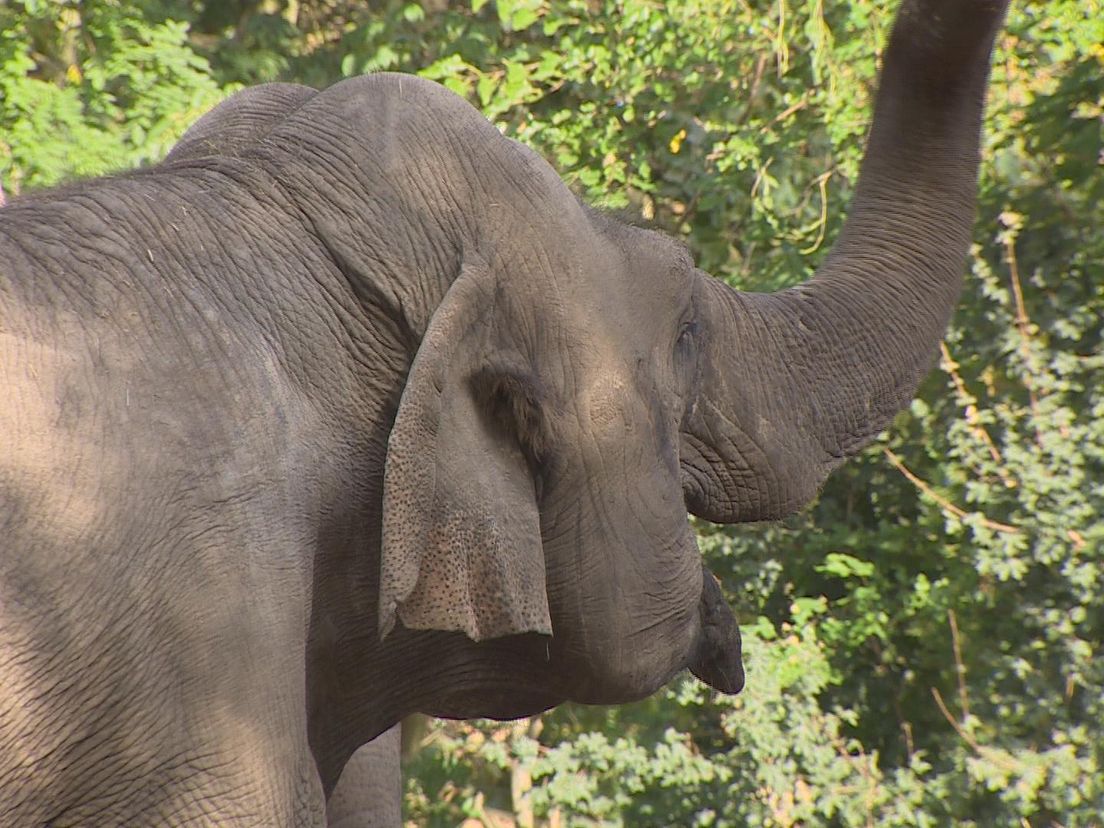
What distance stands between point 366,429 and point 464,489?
0.52 ft

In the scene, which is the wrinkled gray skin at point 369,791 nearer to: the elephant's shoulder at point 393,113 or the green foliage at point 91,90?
the elephant's shoulder at point 393,113

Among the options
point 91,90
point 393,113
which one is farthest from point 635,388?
point 91,90

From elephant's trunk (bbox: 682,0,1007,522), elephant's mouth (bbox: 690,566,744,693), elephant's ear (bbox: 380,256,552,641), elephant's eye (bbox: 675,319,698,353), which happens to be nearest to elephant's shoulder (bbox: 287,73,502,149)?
elephant's ear (bbox: 380,256,552,641)

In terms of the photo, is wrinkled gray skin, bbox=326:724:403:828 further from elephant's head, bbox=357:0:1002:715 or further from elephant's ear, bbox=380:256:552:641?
elephant's ear, bbox=380:256:552:641

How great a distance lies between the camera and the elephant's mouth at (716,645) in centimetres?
278

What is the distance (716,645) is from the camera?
2.80 m

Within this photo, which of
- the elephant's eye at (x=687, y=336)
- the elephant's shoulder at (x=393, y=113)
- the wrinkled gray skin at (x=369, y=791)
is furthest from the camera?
the wrinkled gray skin at (x=369, y=791)

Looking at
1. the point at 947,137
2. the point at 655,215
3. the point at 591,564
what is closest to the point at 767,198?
the point at 655,215

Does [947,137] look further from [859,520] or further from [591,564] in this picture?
[859,520]

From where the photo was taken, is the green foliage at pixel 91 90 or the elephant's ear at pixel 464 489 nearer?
the elephant's ear at pixel 464 489

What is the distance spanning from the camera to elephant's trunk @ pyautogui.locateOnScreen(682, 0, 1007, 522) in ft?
9.03

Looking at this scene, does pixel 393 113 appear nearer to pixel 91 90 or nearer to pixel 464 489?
pixel 464 489

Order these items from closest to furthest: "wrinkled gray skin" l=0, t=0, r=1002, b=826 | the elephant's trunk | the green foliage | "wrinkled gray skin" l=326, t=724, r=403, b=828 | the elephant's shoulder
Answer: "wrinkled gray skin" l=0, t=0, r=1002, b=826, the elephant's shoulder, the elephant's trunk, "wrinkled gray skin" l=326, t=724, r=403, b=828, the green foliage

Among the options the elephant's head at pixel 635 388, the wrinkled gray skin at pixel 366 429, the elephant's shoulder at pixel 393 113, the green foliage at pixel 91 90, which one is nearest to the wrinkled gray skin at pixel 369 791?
the wrinkled gray skin at pixel 366 429
